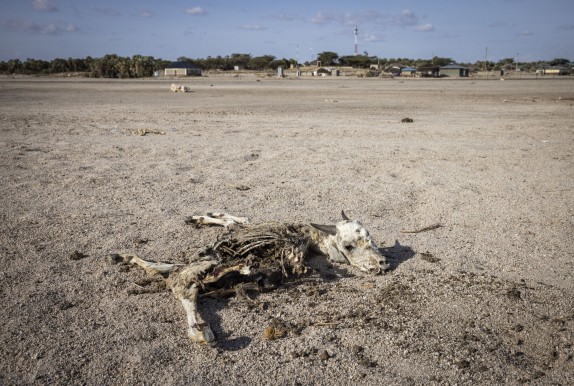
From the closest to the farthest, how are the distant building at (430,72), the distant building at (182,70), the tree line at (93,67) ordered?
1. the tree line at (93,67)
2. the distant building at (182,70)
3. the distant building at (430,72)

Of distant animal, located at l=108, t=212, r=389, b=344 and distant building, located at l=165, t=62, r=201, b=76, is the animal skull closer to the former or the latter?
distant animal, located at l=108, t=212, r=389, b=344

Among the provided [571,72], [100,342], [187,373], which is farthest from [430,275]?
[571,72]

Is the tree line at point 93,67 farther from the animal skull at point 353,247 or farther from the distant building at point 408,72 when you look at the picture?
the animal skull at point 353,247

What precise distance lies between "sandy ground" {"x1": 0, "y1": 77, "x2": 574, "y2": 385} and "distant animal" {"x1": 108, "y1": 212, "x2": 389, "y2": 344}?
6.1 inches

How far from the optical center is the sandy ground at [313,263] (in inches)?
142

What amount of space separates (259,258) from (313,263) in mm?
735

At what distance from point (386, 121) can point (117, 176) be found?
11.4 metres

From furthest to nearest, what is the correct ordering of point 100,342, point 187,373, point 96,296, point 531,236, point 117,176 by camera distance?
1. point 117,176
2. point 531,236
3. point 96,296
4. point 100,342
5. point 187,373

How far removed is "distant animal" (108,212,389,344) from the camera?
442 cm

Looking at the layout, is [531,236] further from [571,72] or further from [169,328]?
[571,72]

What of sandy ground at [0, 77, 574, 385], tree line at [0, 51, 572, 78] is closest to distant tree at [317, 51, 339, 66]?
tree line at [0, 51, 572, 78]

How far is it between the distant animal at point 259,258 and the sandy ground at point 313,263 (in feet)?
0.51

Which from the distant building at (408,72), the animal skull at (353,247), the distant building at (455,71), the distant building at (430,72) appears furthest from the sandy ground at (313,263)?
the distant building at (455,71)

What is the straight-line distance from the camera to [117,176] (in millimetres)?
8867
